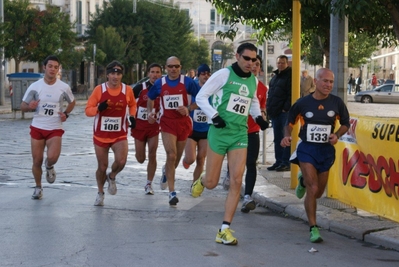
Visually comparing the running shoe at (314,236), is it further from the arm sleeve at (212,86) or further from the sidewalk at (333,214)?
the arm sleeve at (212,86)

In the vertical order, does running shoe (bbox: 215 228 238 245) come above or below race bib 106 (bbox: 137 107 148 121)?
below

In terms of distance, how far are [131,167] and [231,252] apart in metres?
7.86

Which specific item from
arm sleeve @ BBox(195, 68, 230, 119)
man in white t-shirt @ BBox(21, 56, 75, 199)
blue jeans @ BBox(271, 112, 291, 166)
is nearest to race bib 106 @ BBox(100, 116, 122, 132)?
man in white t-shirt @ BBox(21, 56, 75, 199)

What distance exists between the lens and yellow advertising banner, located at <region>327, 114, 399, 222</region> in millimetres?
9250

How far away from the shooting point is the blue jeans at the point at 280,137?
13961 millimetres

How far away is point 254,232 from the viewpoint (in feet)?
29.2

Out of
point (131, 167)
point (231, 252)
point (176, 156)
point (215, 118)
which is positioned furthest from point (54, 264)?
point (131, 167)

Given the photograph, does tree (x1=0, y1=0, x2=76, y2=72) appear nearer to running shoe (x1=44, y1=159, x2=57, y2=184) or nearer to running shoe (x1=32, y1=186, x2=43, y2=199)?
running shoe (x1=44, y1=159, x2=57, y2=184)

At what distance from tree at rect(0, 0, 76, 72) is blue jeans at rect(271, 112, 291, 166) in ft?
112

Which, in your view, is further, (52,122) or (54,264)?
(52,122)

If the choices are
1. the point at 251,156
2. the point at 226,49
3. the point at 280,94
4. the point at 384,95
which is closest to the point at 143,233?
the point at 251,156

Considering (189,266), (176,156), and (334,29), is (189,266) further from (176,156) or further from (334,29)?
(334,29)

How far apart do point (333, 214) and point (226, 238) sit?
7.51 feet

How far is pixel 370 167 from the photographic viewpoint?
32.3 ft
